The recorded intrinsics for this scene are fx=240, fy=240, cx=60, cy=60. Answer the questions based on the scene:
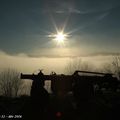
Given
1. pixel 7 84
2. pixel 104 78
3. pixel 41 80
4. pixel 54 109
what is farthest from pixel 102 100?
pixel 7 84

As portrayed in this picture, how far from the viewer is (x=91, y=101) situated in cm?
2223

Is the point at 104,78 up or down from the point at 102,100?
up

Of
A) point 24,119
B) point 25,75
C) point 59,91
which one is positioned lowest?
point 24,119

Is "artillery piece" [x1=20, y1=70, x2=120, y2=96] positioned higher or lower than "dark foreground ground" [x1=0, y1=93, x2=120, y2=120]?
higher

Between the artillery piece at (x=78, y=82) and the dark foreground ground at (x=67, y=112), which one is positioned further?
the artillery piece at (x=78, y=82)

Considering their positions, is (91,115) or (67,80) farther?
(67,80)

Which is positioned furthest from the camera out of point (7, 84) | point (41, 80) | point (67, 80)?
point (7, 84)

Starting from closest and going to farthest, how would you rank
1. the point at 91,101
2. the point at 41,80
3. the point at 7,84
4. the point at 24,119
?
the point at 24,119 < the point at 41,80 < the point at 91,101 < the point at 7,84

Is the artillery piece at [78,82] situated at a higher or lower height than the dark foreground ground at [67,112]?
higher

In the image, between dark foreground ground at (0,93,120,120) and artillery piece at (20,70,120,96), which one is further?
artillery piece at (20,70,120,96)

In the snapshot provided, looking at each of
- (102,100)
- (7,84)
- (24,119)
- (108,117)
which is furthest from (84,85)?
(7,84)

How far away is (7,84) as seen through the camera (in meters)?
98.9

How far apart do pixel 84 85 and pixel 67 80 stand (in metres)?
1.89

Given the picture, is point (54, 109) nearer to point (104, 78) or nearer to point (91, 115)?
point (91, 115)
